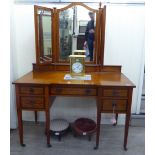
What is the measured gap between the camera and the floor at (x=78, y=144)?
1.75m

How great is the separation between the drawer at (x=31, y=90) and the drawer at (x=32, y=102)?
5cm

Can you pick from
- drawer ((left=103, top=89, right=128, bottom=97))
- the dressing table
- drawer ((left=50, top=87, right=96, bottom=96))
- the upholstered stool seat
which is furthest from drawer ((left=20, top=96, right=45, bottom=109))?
drawer ((left=103, top=89, right=128, bottom=97))

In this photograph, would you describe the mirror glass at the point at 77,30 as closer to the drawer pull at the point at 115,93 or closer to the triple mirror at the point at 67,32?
the triple mirror at the point at 67,32

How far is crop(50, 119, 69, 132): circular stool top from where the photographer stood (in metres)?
1.96

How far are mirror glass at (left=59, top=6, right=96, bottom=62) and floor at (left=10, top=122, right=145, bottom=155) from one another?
0.97 m

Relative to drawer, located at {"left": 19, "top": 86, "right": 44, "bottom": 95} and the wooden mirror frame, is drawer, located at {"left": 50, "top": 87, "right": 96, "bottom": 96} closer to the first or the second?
drawer, located at {"left": 19, "top": 86, "right": 44, "bottom": 95}

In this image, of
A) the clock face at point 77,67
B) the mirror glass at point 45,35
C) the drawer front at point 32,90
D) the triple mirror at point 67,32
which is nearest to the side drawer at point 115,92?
the clock face at point 77,67

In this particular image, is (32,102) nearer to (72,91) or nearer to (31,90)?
(31,90)

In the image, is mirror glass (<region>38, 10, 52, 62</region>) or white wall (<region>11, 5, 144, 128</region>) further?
white wall (<region>11, 5, 144, 128</region>)

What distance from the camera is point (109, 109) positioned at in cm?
170

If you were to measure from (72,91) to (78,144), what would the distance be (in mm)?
620
